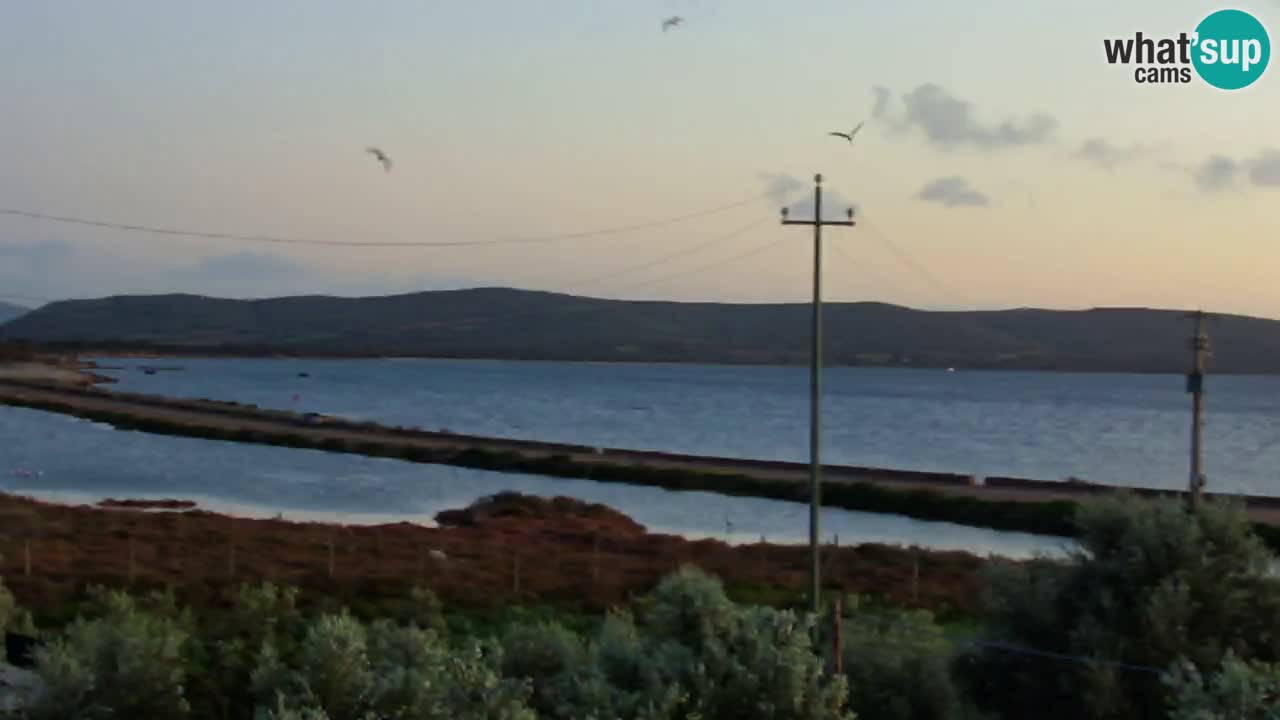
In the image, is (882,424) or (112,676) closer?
(112,676)

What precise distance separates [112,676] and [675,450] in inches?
3018

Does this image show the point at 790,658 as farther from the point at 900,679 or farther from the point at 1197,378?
the point at 1197,378

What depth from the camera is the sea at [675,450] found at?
5197cm

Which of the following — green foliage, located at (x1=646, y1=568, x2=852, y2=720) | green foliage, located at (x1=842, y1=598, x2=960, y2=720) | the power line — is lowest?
green foliage, located at (x1=842, y1=598, x2=960, y2=720)

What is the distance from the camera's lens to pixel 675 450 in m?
87.1

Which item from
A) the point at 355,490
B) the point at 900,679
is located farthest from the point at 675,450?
the point at 900,679

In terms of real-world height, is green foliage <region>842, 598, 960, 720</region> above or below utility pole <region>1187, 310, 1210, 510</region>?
below

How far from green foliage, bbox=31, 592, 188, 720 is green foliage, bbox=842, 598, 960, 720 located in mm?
5875

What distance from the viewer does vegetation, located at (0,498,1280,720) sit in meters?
9.83

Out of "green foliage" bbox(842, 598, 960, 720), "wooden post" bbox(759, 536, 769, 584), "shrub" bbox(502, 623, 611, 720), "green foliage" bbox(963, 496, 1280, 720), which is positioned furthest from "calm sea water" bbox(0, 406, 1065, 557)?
"shrub" bbox(502, 623, 611, 720)

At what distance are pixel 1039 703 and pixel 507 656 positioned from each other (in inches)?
193

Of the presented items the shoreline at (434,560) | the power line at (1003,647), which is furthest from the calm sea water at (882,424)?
the power line at (1003,647)

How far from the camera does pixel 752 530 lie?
47625 mm

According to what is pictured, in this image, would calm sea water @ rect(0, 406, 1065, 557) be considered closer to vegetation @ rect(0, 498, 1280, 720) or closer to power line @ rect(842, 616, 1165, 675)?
power line @ rect(842, 616, 1165, 675)
